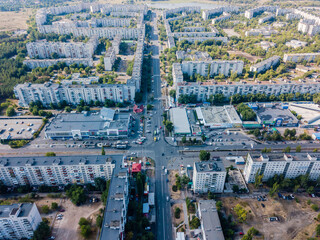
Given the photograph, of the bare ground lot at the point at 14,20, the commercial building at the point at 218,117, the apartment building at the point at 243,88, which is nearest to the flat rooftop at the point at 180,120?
the commercial building at the point at 218,117

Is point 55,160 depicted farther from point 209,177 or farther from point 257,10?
point 257,10

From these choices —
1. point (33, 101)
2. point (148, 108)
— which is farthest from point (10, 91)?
point (148, 108)

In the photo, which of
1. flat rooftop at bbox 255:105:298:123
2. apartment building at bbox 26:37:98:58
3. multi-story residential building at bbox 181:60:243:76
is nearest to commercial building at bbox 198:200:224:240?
flat rooftop at bbox 255:105:298:123

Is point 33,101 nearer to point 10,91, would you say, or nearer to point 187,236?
point 10,91

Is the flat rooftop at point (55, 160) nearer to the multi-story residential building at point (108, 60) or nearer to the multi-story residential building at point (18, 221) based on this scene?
the multi-story residential building at point (18, 221)

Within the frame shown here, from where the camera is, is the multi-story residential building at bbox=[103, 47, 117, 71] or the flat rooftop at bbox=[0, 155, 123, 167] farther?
the multi-story residential building at bbox=[103, 47, 117, 71]

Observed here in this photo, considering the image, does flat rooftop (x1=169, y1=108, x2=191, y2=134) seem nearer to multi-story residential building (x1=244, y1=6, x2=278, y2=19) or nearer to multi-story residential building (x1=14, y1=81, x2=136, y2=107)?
multi-story residential building (x1=14, y1=81, x2=136, y2=107)
